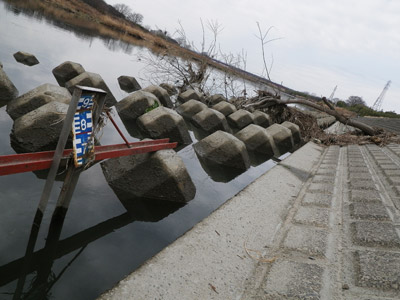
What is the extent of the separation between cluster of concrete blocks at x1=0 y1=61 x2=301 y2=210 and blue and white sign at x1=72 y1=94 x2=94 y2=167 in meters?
0.53

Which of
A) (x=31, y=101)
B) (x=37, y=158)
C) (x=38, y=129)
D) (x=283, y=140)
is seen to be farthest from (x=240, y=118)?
(x=37, y=158)

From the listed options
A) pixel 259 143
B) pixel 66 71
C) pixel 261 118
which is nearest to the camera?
pixel 259 143

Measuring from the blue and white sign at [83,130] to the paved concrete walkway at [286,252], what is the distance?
3.30ft

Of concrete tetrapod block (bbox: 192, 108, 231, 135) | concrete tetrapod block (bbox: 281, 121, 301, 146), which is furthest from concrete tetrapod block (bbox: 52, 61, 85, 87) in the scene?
concrete tetrapod block (bbox: 281, 121, 301, 146)

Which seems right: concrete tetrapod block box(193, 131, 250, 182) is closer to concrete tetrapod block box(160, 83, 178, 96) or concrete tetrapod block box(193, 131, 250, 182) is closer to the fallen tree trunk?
the fallen tree trunk

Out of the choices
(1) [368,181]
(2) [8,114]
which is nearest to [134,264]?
(1) [368,181]

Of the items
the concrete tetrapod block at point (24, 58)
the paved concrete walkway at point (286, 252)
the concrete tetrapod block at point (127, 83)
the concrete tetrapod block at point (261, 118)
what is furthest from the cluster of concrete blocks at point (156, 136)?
the concrete tetrapod block at point (127, 83)

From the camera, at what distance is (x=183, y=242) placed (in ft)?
7.06

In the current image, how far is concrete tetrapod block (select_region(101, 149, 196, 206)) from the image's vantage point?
3354 mm

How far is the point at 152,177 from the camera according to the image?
134 inches

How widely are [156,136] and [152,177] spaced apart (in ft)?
8.81

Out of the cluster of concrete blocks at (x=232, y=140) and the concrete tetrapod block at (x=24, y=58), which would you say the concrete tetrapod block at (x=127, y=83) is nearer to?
the cluster of concrete blocks at (x=232, y=140)

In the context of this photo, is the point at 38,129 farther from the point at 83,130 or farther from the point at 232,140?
the point at 232,140

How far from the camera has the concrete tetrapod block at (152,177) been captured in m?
3.35
